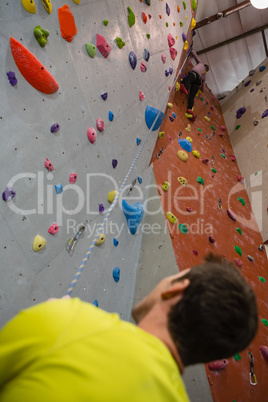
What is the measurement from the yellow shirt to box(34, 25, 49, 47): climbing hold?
1516 millimetres

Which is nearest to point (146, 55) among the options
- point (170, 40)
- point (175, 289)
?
point (170, 40)

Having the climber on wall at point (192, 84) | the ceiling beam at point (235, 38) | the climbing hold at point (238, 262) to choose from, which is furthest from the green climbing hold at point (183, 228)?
the ceiling beam at point (235, 38)

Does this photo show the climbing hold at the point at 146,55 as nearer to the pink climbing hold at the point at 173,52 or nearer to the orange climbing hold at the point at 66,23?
the pink climbing hold at the point at 173,52

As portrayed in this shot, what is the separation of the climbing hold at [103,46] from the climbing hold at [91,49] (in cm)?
9

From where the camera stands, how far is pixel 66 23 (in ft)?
5.83

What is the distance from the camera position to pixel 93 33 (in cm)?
208

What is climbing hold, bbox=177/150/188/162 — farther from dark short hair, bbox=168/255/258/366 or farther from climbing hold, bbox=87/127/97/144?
dark short hair, bbox=168/255/258/366

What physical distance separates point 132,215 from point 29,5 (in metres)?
1.62

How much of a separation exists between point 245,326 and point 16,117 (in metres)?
1.37

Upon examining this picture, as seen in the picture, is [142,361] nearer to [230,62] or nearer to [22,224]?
[22,224]

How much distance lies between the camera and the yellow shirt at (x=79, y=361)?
1.62 ft

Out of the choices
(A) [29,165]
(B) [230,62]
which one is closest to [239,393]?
(A) [29,165]

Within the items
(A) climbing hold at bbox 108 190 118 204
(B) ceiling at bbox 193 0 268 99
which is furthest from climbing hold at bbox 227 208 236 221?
(B) ceiling at bbox 193 0 268 99

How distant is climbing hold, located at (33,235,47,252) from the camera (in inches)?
60.0
